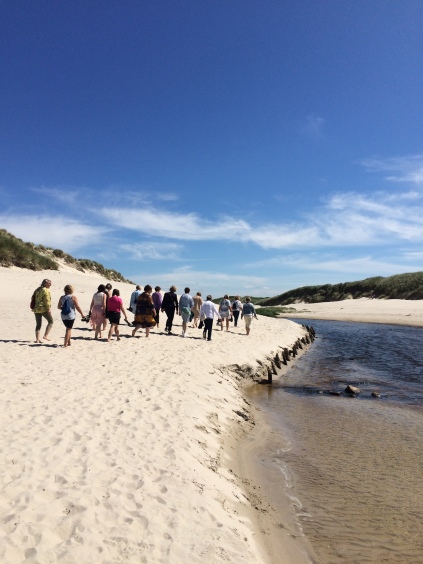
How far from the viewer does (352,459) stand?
7.57 m

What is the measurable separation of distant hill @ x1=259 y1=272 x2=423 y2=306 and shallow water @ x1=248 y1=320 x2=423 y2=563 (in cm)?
5177

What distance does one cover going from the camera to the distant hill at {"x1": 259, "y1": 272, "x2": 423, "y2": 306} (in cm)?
A: 6238

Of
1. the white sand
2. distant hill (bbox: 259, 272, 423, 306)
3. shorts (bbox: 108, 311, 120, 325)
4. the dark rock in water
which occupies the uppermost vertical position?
distant hill (bbox: 259, 272, 423, 306)

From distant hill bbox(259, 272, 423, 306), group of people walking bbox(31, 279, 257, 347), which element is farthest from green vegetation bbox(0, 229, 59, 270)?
distant hill bbox(259, 272, 423, 306)

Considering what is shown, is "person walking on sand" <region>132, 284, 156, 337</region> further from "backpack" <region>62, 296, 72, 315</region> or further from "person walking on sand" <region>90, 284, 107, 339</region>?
"backpack" <region>62, 296, 72, 315</region>

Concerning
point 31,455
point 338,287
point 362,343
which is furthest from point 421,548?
point 338,287

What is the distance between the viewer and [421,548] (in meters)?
4.91

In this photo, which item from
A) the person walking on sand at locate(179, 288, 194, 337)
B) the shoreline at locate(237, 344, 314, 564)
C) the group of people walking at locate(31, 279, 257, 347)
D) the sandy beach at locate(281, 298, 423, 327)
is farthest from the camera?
the sandy beach at locate(281, 298, 423, 327)

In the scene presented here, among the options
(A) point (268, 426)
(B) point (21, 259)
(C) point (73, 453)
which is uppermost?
(B) point (21, 259)

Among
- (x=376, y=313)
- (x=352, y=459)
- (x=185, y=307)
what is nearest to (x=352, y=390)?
(x=352, y=459)

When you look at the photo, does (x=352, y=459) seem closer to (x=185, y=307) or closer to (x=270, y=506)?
(x=270, y=506)

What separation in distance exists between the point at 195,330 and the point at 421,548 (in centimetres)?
1686

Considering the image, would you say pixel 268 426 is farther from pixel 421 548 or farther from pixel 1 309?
pixel 1 309

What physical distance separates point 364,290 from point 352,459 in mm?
70206
